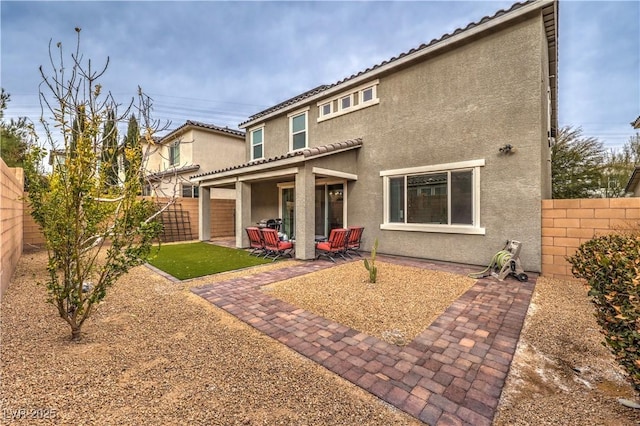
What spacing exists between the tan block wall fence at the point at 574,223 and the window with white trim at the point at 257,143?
13455mm

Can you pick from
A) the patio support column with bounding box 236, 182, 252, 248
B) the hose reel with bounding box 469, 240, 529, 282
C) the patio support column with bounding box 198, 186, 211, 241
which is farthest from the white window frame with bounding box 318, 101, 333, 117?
the hose reel with bounding box 469, 240, 529, 282

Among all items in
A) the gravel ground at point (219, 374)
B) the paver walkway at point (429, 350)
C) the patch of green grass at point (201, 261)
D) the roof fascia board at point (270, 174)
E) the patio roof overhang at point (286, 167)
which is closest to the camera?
the gravel ground at point (219, 374)

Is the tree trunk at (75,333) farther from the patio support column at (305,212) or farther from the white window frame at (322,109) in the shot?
the white window frame at (322,109)

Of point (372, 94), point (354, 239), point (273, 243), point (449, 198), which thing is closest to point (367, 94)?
point (372, 94)

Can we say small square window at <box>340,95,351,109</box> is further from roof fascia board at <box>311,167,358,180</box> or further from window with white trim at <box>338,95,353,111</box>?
roof fascia board at <box>311,167,358,180</box>

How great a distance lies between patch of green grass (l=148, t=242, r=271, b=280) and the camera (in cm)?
823

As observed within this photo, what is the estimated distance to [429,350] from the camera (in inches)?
149

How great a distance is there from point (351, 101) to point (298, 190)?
16.9ft

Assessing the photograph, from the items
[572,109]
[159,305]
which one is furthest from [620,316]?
[572,109]

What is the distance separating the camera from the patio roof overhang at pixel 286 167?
9.55m

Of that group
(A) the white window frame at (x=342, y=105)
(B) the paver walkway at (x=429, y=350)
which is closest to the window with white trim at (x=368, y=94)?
(A) the white window frame at (x=342, y=105)

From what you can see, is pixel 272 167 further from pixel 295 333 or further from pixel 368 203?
pixel 295 333

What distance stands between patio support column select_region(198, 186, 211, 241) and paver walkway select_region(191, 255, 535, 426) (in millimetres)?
9911

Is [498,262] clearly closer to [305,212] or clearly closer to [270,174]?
[305,212]
